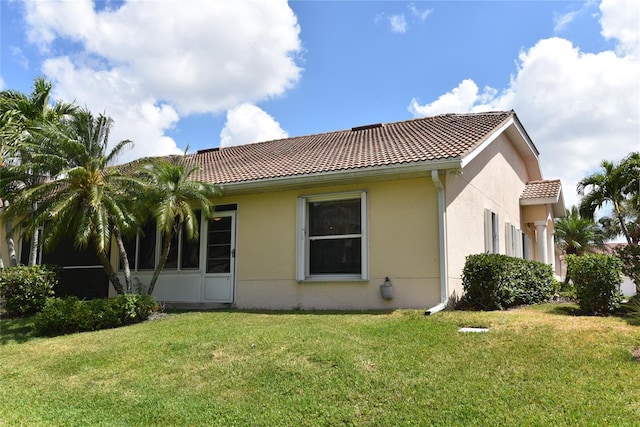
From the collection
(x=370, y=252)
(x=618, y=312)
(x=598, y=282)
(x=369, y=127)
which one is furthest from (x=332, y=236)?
(x=369, y=127)

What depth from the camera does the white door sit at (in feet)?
38.3

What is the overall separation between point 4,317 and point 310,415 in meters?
10.5

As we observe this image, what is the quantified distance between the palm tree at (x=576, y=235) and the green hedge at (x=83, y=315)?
2773 cm

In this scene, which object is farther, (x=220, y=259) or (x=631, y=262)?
(x=220, y=259)

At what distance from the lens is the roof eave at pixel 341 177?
9.24 metres

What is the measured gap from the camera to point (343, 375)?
214 inches

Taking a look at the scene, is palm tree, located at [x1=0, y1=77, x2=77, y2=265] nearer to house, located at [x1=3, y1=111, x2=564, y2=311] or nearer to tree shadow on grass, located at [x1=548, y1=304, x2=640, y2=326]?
house, located at [x1=3, y1=111, x2=564, y2=311]

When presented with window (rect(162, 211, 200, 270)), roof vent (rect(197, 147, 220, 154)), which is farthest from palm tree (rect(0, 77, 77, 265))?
roof vent (rect(197, 147, 220, 154))

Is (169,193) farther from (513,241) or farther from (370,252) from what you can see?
(513,241)

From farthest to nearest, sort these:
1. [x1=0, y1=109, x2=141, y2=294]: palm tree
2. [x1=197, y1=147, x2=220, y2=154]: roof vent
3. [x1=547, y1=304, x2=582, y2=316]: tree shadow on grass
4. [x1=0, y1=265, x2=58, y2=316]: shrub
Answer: [x1=197, y1=147, x2=220, y2=154]: roof vent
[x1=0, y1=265, x2=58, y2=316]: shrub
[x1=0, y1=109, x2=141, y2=294]: palm tree
[x1=547, y1=304, x2=582, y2=316]: tree shadow on grass

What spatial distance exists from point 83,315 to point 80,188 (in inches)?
114

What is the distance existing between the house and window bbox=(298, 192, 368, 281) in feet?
0.08

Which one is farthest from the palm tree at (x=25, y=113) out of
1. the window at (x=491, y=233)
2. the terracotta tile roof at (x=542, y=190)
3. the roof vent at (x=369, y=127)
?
the terracotta tile roof at (x=542, y=190)

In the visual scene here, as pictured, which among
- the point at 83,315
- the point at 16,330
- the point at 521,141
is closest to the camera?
the point at 83,315
